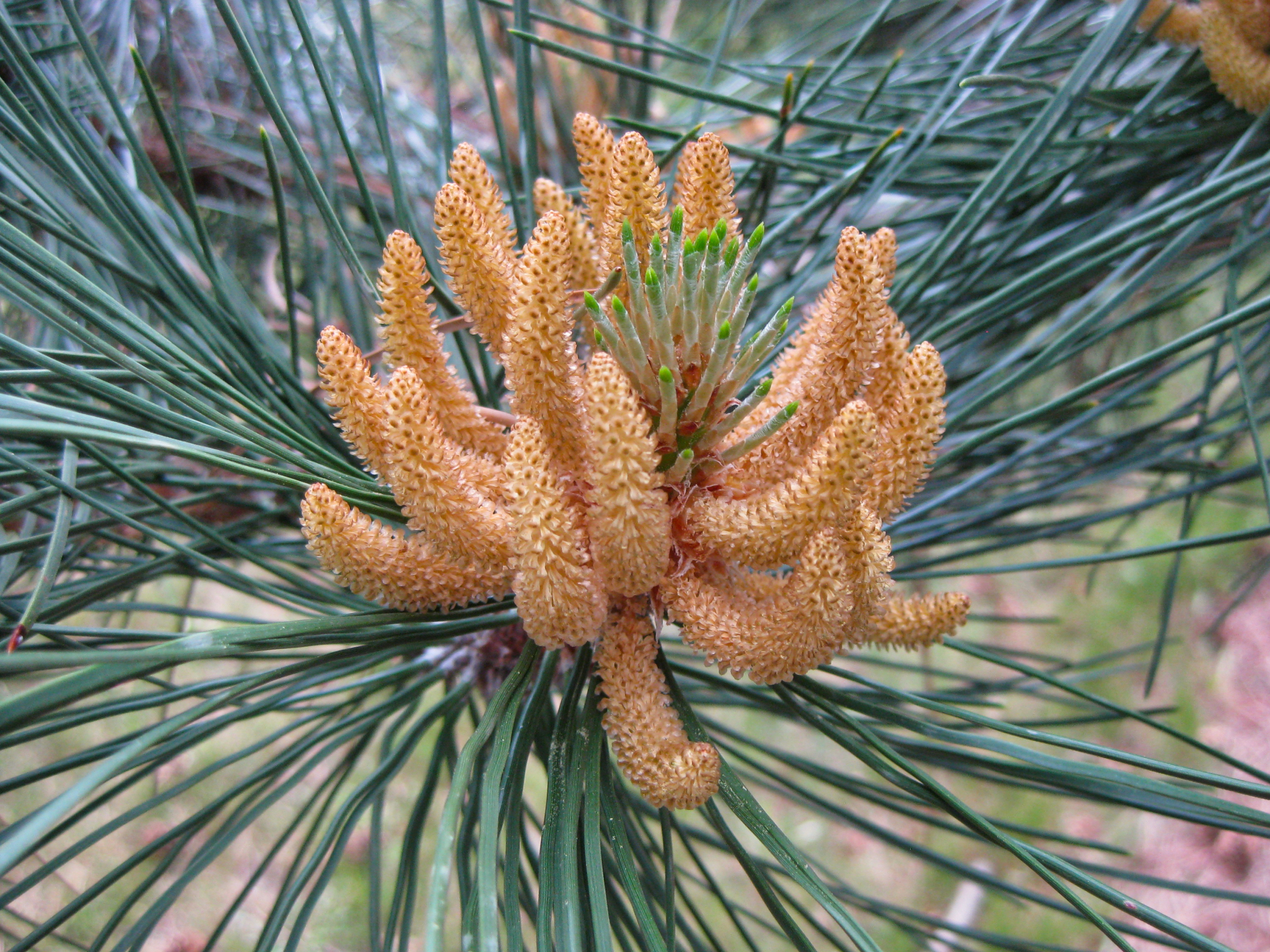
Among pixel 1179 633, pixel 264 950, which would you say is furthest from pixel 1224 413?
pixel 1179 633

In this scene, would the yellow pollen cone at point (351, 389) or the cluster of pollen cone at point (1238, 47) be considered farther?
the cluster of pollen cone at point (1238, 47)

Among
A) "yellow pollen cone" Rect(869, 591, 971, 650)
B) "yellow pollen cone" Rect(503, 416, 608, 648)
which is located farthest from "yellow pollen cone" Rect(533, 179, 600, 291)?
"yellow pollen cone" Rect(869, 591, 971, 650)

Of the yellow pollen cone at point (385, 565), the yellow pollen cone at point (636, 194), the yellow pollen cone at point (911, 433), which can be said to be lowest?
the yellow pollen cone at point (385, 565)

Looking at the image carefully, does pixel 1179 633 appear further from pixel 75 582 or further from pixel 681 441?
pixel 75 582

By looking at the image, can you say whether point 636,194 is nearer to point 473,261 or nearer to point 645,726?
point 473,261

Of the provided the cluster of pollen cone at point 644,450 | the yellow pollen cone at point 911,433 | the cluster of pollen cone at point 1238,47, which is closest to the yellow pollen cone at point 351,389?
the cluster of pollen cone at point 644,450

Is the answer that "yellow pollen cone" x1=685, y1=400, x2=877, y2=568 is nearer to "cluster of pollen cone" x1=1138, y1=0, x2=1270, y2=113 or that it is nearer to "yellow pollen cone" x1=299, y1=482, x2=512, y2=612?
"yellow pollen cone" x1=299, y1=482, x2=512, y2=612

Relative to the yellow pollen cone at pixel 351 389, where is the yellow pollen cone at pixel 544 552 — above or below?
below

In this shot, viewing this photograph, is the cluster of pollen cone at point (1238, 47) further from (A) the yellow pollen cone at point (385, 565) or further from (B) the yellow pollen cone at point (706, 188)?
(A) the yellow pollen cone at point (385, 565)
